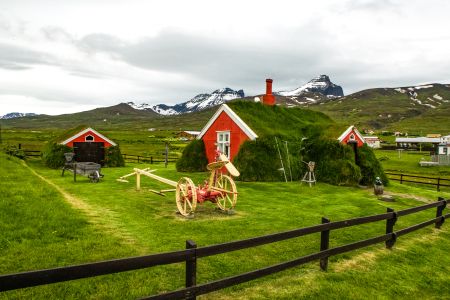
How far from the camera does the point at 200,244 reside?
29.1 feet

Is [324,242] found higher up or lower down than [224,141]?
lower down

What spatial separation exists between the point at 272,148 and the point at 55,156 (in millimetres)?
20116

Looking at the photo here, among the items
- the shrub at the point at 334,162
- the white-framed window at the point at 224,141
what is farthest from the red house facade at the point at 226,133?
the shrub at the point at 334,162

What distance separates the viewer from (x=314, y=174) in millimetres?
22938

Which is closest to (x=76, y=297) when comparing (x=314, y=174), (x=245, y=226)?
(x=245, y=226)

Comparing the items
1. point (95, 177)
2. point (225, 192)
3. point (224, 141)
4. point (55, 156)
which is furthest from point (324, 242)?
point (55, 156)

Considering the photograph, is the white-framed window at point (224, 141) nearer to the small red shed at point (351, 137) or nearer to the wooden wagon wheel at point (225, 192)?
the small red shed at point (351, 137)

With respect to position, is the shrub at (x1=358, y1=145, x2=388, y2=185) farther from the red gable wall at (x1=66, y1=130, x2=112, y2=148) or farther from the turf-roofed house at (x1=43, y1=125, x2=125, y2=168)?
the red gable wall at (x1=66, y1=130, x2=112, y2=148)

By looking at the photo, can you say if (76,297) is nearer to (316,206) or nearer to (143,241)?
(143,241)

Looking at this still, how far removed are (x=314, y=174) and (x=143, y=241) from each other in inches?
643

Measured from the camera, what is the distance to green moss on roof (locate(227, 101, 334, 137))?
24.1 meters

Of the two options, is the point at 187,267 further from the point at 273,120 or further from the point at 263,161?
the point at 273,120

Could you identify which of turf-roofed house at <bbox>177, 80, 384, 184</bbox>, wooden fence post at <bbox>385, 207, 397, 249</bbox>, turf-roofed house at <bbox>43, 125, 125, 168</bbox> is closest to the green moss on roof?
turf-roofed house at <bbox>177, 80, 384, 184</bbox>

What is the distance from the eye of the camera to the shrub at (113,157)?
111ft
